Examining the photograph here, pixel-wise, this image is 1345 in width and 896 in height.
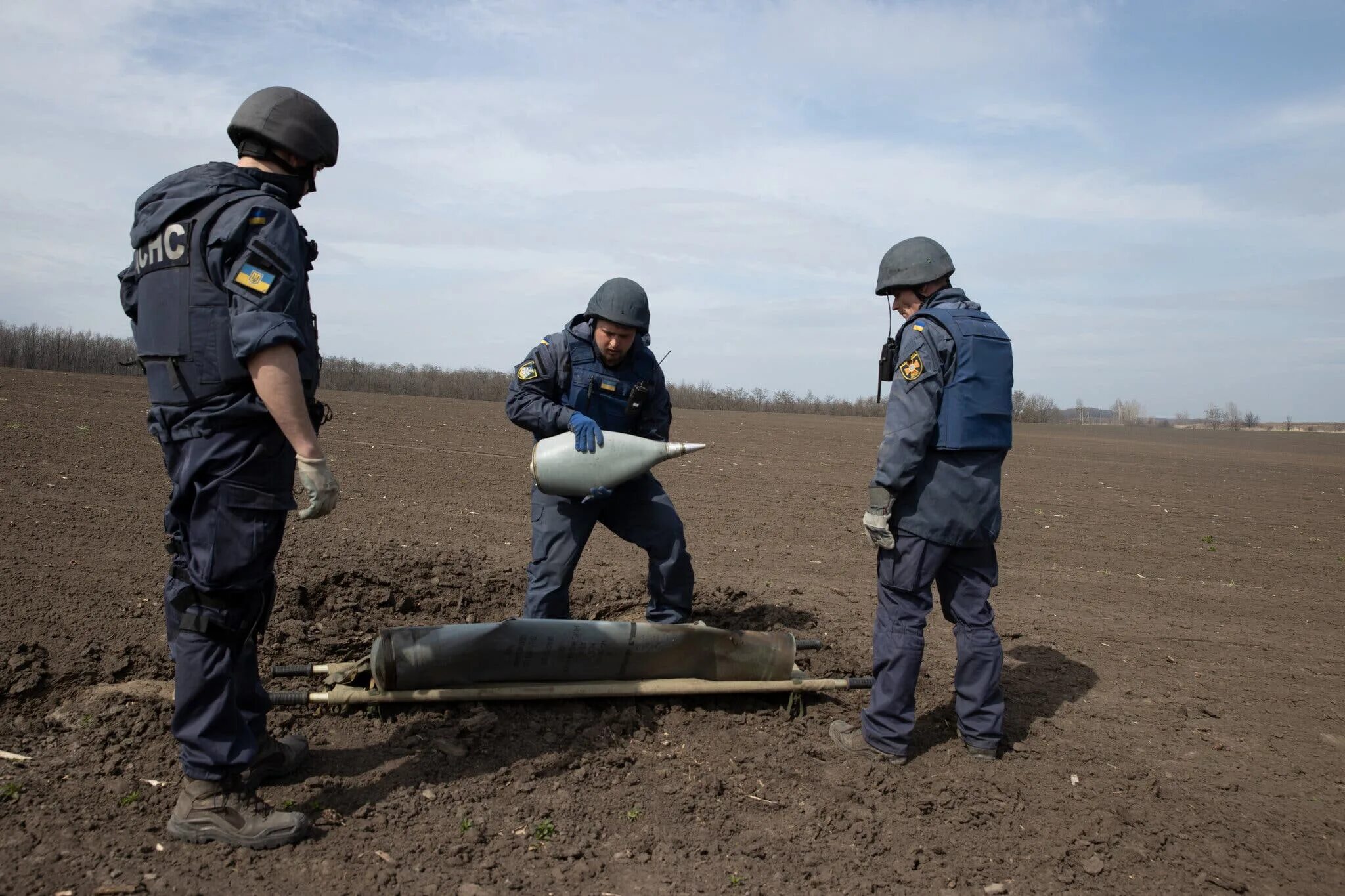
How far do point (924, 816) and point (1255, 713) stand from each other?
2491mm

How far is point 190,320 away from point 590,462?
80.4 inches

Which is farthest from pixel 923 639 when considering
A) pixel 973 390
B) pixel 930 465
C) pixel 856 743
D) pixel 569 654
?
pixel 569 654

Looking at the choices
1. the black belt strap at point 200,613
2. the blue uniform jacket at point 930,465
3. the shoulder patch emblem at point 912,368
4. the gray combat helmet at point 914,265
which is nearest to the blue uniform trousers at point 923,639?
the blue uniform jacket at point 930,465

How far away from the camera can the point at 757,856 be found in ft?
10.6

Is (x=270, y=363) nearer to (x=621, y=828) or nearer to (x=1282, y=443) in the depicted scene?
(x=621, y=828)

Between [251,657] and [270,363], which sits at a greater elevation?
[270,363]

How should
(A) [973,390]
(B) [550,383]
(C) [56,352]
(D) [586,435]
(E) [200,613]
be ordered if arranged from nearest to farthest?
1. (E) [200,613]
2. (A) [973,390]
3. (D) [586,435]
4. (B) [550,383]
5. (C) [56,352]

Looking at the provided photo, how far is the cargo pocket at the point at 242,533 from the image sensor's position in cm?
284

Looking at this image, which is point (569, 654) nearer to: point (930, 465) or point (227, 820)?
point (227, 820)

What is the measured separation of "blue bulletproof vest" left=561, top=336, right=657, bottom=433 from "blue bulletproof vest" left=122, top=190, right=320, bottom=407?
1975mm

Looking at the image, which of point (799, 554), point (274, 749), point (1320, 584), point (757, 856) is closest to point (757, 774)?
point (757, 856)

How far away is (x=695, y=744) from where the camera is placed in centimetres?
406

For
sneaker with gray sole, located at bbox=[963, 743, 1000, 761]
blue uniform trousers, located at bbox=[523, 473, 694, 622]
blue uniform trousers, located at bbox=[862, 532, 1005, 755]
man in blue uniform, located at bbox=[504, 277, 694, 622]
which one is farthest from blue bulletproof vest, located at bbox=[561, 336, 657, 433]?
sneaker with gray sole, located at bbox=[963, 743, 1000, 761]

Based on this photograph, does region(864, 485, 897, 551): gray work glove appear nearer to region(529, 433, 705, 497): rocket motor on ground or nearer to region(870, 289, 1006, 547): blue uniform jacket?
region(870, 289, 1006, 547): blue uniform jacket
